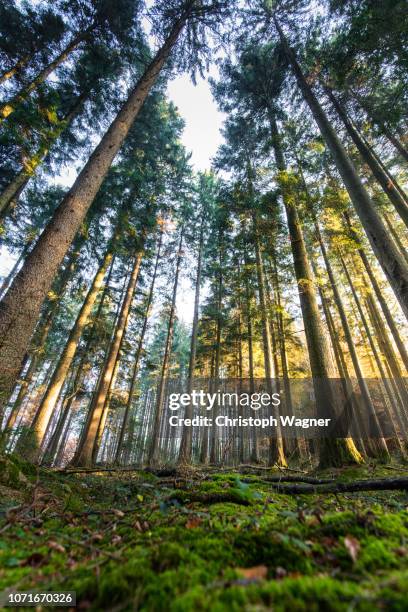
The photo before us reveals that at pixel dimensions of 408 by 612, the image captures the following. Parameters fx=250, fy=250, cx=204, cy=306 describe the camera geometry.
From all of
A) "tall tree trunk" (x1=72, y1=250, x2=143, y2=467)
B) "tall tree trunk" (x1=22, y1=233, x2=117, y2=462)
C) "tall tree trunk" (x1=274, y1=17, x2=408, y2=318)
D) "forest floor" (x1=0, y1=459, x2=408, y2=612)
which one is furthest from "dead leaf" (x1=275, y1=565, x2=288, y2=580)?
"tall tree trunk" (x1=72, y1=250, x2=143, y2=467)

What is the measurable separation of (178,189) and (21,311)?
15.2 meters

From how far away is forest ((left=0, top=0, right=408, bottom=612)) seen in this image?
1101mm

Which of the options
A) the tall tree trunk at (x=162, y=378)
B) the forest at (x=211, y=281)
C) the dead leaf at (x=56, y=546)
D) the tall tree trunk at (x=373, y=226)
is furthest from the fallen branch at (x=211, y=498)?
the tall tree trunk at (x=162, y=378)

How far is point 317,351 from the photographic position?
6.27m

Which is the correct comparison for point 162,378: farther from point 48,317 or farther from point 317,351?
point 317,351

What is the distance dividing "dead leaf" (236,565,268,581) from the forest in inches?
0.5

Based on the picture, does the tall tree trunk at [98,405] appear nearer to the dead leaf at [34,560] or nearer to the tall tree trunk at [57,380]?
the tall tree trunk at [57,380]

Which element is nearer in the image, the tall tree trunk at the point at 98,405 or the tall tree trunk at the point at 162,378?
the tall tree trunk at the point at 98,405

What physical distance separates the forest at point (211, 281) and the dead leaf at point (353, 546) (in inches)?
0.5

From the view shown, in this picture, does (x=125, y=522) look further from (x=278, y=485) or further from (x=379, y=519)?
(x=278, y=485)

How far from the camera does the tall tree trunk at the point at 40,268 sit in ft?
11.1

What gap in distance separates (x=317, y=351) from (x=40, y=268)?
242 inches

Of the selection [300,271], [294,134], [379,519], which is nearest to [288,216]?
[300,271]

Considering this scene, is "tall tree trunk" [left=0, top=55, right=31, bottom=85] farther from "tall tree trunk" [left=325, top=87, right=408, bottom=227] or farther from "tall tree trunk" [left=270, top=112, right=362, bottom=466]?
"tall tree trunk" [left=325, top=87, right=408, bottom=227]
